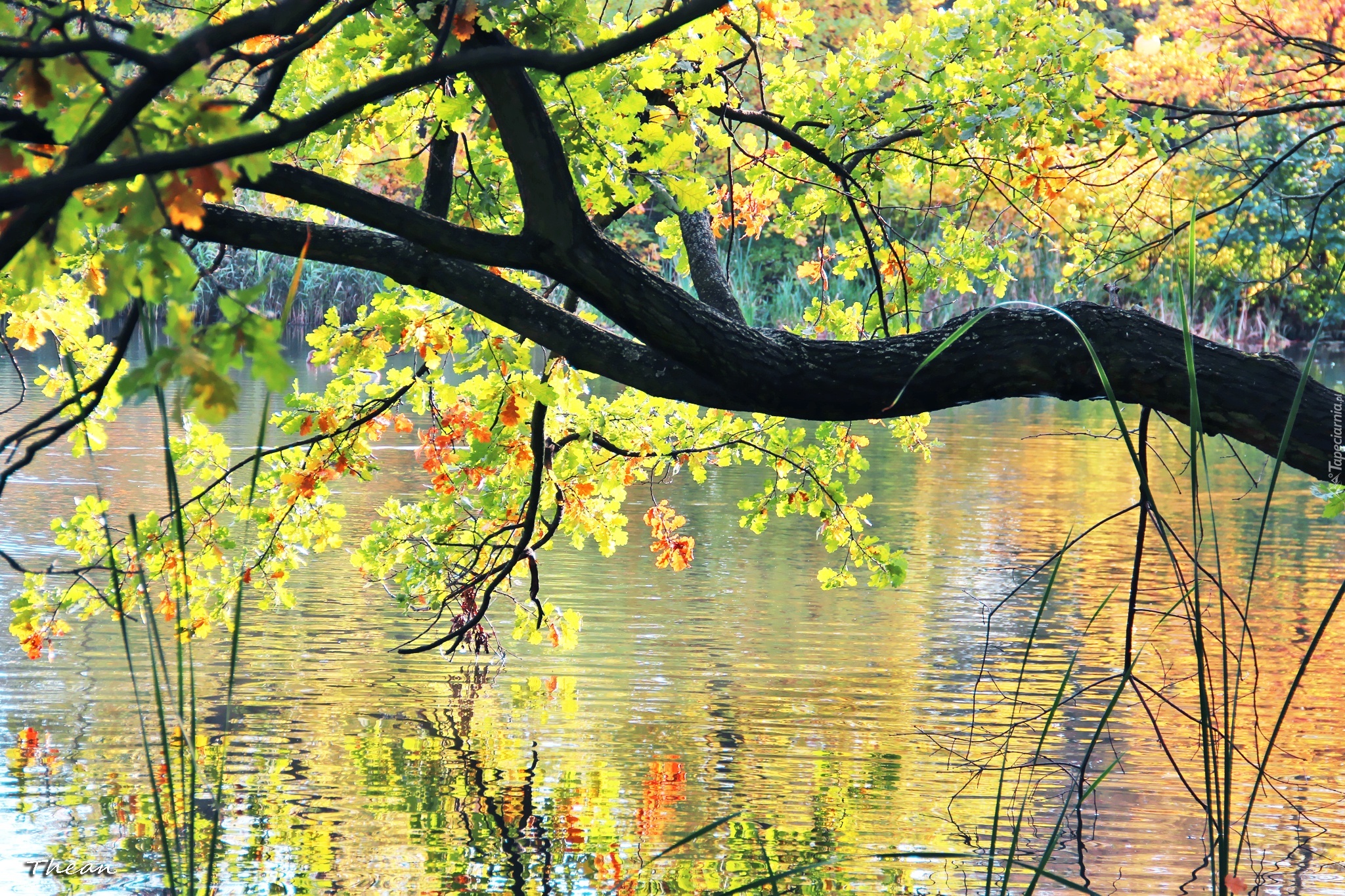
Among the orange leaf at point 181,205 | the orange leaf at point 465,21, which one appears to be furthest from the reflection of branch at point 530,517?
the orange leaf at point 181,205

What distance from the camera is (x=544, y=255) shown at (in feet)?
11.2

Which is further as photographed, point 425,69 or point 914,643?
Answer: point 914,643

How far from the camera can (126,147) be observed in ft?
5.59

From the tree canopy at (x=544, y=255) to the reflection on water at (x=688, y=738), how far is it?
19.2 inches

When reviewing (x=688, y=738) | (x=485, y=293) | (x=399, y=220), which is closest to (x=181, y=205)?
(x=399, y=220)

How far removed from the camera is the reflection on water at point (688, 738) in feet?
13.0

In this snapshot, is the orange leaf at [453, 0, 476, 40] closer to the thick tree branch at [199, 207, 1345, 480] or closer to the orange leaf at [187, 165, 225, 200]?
the thick tree branch at [199, 207, 1345, 480]

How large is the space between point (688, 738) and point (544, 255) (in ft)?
7.76

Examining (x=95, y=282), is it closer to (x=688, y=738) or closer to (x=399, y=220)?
(x=399, y=220)

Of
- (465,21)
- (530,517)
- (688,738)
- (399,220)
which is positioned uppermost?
(465,21)

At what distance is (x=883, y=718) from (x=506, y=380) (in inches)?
83.0

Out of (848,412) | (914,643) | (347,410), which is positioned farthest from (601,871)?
(914,643)

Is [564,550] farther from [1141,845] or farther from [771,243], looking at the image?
[771,243]

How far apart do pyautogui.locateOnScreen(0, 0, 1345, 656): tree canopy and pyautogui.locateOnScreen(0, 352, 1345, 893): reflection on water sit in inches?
19.2
